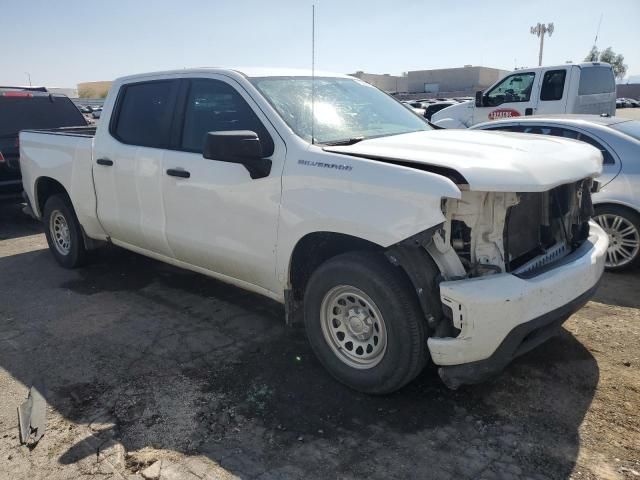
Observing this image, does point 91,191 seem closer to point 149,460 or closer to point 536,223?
point 149,460

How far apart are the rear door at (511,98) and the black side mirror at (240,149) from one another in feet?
28.9

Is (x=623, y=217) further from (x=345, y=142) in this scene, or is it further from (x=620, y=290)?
(x=345, y=142)

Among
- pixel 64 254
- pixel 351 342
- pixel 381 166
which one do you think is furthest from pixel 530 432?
pixel 64 254

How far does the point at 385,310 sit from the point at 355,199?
641mm

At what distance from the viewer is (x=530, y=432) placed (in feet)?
9.70

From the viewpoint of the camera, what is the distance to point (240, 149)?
3342 mm

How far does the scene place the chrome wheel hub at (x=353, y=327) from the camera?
3.22m

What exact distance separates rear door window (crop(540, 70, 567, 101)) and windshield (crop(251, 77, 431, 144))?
7.13 metres

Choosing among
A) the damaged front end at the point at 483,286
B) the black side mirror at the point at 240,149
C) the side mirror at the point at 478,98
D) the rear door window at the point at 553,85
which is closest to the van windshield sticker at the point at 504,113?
the side mirror at the point at 478,98

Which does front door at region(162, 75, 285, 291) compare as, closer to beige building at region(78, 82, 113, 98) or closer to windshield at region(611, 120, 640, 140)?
windshield at region(611, 120, 640, 140)

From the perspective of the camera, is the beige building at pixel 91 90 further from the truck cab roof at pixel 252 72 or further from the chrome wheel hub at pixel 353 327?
the chrome wheel hub at pixel 353 327

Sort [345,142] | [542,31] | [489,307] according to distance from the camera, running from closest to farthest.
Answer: [489,307]
[345,142]
[542,31]

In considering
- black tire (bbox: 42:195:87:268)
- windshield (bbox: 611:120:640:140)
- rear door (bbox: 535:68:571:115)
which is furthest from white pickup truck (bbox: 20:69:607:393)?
rear door (bbox: 535:68:571:115)

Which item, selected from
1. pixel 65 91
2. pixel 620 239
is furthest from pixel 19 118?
pixel 65 91
